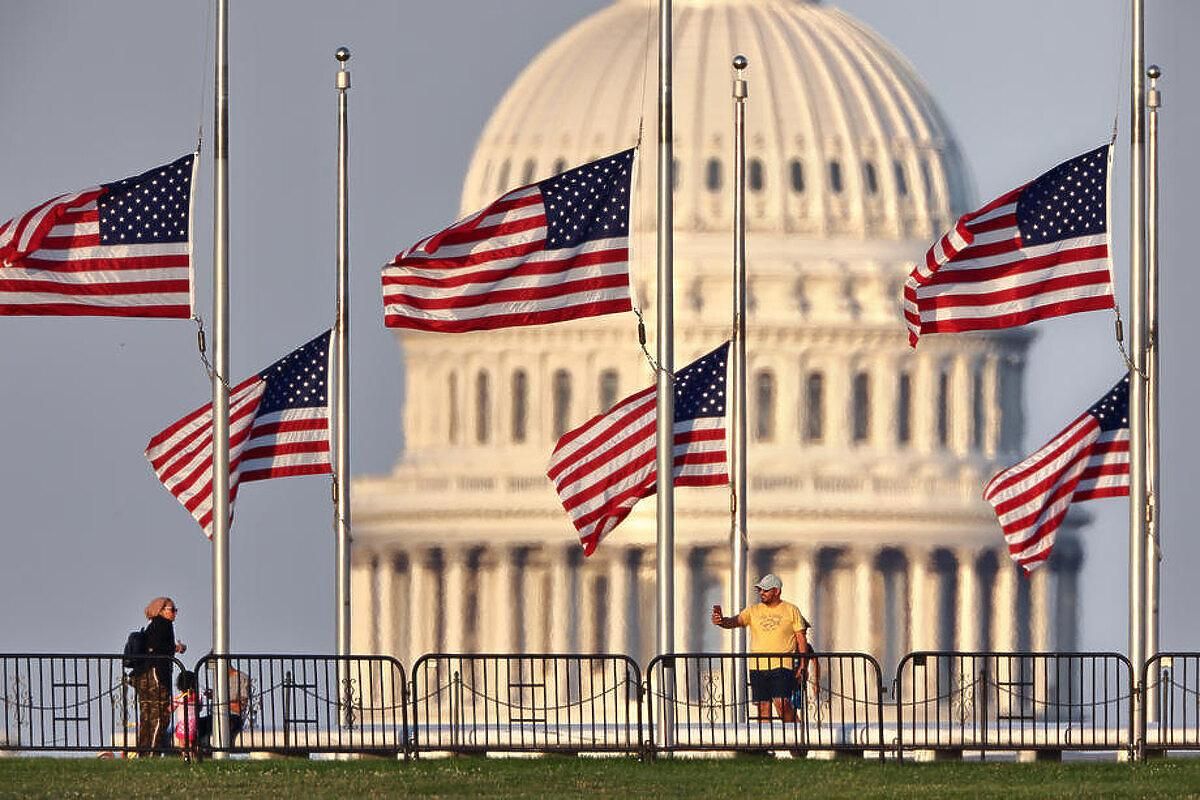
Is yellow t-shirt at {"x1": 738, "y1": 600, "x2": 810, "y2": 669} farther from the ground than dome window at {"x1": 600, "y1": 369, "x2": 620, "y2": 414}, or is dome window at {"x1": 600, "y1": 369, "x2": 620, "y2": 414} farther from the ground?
dome window at {"x1": 600, "y1": 369, "x2": 620, "y2": 414}

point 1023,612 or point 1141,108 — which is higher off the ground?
point 1141,108

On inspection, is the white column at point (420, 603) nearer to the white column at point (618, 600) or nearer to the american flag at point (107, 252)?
the white column at point (618, 600)

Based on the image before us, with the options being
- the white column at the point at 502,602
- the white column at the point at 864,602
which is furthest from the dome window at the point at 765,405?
the white column at the point at 502,602

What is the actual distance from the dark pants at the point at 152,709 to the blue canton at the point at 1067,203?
476 inches

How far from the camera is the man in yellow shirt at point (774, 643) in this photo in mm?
65375

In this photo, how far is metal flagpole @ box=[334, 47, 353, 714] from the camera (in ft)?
273

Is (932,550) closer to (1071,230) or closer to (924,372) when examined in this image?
(924,372)

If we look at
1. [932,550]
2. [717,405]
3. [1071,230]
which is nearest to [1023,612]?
[932,550]

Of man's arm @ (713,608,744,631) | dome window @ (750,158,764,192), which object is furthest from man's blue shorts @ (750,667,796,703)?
dome window @ (750,158,764,192)

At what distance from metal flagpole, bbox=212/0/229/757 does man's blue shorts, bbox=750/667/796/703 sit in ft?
24.7

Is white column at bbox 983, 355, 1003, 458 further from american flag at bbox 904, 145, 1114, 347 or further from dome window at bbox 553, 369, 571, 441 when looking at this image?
american flag at bbox 904, 145, 1114, 347

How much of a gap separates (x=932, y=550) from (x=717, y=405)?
344 feet

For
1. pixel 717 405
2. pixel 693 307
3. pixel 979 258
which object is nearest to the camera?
pixel 979 258

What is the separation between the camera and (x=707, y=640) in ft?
576
